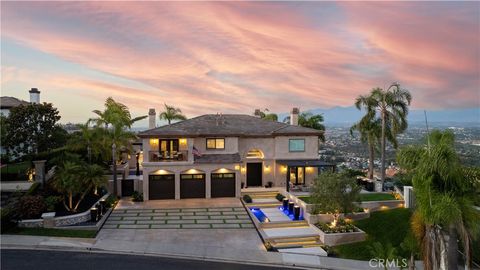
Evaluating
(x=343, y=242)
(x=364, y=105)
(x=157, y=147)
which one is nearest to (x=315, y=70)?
(x=364, y=105)

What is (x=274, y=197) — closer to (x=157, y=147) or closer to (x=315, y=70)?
(x=157, y=147)

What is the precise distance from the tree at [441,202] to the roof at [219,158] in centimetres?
2225

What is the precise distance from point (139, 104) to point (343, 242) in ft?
134

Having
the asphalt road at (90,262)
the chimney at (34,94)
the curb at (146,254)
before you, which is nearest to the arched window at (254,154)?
the curb at (146,254)

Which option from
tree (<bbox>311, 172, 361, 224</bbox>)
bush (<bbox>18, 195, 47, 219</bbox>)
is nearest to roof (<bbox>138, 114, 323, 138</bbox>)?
bush (<bbox>18, 195, 47, 219</bbox>)

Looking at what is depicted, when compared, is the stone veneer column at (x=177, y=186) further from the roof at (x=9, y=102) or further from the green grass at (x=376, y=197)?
the roof at (x=9, y=102)

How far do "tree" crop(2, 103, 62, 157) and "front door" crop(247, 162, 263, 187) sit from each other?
57.1 ft

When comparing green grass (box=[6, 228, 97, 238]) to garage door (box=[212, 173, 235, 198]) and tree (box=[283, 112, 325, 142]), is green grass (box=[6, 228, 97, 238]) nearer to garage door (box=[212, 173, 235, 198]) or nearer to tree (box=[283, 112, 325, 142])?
garage door (box=[212, 173, 235, 198])

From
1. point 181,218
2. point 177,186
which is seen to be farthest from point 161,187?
point 181,218

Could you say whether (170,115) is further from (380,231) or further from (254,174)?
(380,231)

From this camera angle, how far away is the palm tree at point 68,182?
2403 cm

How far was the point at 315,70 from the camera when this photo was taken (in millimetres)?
39281

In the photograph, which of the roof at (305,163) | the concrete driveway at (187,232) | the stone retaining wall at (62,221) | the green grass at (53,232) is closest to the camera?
the concrete driveway at (187,232)

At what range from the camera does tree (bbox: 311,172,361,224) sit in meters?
22.6
